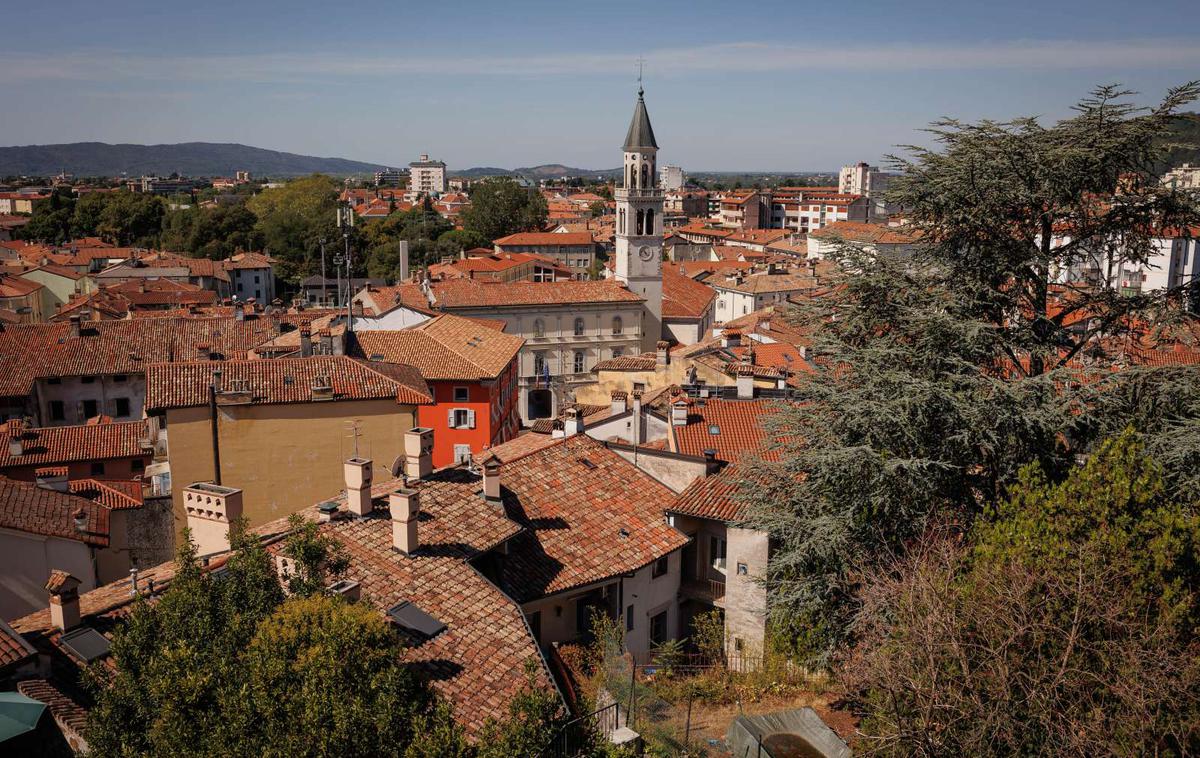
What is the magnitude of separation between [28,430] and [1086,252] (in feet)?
99.4

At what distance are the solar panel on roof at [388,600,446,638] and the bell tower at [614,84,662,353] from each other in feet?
147

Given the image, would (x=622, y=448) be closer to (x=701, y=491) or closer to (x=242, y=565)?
(x=701, y=491)

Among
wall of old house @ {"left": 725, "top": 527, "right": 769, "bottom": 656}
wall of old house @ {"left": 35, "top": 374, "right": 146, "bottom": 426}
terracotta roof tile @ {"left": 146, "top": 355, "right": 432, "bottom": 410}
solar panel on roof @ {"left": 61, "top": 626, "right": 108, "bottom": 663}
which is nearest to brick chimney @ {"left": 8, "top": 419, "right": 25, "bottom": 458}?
wall of old house @ {"left": 35, "top": 374, "right": 146, "bottom": 426}

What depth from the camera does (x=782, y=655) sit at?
16125mm

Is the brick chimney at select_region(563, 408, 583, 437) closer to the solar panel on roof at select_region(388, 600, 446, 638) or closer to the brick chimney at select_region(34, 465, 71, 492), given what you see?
the solar panel on roof at select_region(388, 600, 446, 638)

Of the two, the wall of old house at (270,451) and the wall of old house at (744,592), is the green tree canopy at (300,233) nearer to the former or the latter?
the wall of old house at (270,451)

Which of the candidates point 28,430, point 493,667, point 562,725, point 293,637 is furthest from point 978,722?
point 28,430

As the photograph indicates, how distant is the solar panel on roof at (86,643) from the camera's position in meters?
12.3

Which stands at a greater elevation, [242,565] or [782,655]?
[242,565]

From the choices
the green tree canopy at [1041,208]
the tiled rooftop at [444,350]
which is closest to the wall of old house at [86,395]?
the tiled rooftop at [444,350]

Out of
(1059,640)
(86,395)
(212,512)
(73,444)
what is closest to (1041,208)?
(1059,640)

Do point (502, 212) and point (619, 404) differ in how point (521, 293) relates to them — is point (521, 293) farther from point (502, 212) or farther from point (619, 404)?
point (502, 212)

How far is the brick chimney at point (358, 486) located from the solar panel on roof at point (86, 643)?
3973mm

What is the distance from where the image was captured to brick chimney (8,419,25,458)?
29.2m
